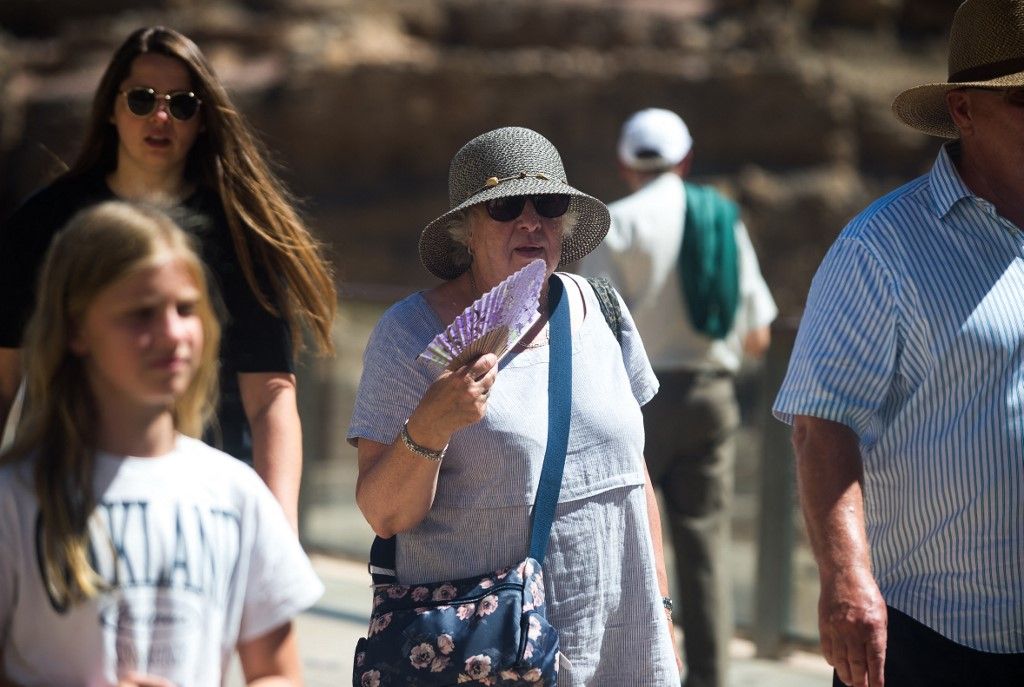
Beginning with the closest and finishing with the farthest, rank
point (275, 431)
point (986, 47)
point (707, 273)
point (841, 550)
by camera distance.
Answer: point (841, 550)
point (986, 47)
point (275, 431)
point (707, 273)

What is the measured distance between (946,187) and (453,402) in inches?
44.3

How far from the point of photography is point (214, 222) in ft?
11.2

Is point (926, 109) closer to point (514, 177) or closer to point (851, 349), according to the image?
point (851, 349)

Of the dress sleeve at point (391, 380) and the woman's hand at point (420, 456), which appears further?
the dress sleeve at point (391, 380)

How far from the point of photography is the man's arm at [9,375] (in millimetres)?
3232

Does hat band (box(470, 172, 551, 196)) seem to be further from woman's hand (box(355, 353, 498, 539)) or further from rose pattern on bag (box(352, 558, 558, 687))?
rose pattern on bag (box(352, 558, 558, 687))

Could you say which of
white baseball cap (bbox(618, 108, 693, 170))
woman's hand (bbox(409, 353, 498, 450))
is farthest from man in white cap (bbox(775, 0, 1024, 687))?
white baseball cap (bbox(618, 108, 693, 170))

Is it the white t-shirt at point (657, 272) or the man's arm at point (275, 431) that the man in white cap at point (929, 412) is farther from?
the white t-shirt at point (657, 272)

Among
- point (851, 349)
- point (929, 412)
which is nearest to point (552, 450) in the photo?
point (851, 349)

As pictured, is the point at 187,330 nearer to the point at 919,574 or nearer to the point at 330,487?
the point at 919,574

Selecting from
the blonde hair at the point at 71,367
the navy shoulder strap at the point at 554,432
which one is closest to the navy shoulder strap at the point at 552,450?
the navy shoulder strap at the point at 554,432

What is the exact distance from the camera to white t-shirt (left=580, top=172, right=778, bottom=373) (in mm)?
5379

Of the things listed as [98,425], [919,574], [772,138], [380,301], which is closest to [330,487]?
[380,301]

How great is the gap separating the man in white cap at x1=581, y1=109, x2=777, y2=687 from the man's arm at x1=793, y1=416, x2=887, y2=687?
7.81 feet
